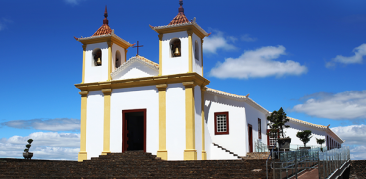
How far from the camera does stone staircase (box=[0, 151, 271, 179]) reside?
15711mm

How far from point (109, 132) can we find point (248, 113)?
29.0 feet

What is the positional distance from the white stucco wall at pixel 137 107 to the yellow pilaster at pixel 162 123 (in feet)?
0.86

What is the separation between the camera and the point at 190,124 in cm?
2092

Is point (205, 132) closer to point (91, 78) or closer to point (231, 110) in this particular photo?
point (231, 110)

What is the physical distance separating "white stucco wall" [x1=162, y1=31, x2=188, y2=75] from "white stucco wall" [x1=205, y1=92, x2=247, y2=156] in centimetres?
292

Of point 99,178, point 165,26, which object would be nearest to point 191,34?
point 165,26

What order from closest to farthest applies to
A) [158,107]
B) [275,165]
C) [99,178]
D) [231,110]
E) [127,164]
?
[275,165] → [99,178] → [127,164] → [158,107] → [231,110]

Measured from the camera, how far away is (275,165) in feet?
44.6

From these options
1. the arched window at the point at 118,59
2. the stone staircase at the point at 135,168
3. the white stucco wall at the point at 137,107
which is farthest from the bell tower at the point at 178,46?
the stone staircase at the point at 135,168

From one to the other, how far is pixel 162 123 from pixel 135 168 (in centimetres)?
422

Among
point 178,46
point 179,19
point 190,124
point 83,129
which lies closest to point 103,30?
point 179,19

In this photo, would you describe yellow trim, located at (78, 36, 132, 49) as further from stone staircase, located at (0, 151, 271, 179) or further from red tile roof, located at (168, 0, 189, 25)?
stone staircase, located at (0, 151, 271, 179)

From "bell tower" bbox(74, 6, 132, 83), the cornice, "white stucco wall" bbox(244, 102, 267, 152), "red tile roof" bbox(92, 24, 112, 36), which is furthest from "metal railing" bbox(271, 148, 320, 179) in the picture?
"red tile roof" bbox(92, 24, 112, 36)

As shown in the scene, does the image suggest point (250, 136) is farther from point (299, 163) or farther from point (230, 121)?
point (299, 163)
